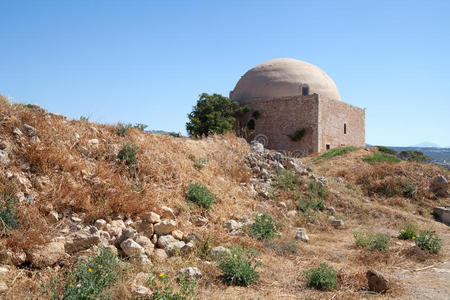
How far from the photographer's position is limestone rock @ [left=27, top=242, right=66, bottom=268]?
11.4 feet

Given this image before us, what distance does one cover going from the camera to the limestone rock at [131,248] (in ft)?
12.7

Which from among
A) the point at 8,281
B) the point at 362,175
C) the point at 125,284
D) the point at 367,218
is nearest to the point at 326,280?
the point at 125,284

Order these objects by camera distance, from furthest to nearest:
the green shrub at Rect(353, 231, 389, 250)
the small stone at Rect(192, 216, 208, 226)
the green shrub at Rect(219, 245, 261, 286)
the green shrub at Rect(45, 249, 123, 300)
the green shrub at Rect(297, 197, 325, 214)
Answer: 1. the green shrub at Rect(297, 197, 325, 214)
2. the small stone at Rect(192, 216, 208, 226)
3. the green shrub at Rect(353, 231, 389, 250)
4. the green shrub at Rect(219, 245, 261, 286)
5. the green shrub at Rect(45, 249, 123, 300)

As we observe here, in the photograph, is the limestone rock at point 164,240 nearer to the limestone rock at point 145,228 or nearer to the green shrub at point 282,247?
the limestone rock at point 145,228

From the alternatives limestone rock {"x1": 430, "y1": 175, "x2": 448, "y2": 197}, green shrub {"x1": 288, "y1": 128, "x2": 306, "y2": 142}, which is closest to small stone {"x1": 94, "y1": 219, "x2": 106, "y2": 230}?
limestone rock {"x1": 430, "y1": 175, "x2": 448, "y2": 197}

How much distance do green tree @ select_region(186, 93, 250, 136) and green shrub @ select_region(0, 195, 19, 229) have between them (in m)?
15.0

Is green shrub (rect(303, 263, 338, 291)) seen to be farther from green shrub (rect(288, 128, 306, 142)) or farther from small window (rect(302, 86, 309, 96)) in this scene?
small window (rect(302, 86, 309, 96))

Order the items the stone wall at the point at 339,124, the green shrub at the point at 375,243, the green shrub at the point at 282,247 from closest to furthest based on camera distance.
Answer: the green shrub at the point at 282,247 → the green shrub at the point at 375,243 → the stone wall at the point at 339,124

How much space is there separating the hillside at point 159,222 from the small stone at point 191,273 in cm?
3

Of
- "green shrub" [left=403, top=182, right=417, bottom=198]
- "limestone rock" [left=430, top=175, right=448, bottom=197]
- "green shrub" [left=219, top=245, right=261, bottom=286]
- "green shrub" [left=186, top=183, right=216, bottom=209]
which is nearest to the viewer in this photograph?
"green shrub" [left=219, top=245, right=261, bottom=286]

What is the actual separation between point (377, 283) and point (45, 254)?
3.69 metres

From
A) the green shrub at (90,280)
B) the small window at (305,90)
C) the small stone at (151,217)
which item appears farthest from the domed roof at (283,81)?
the green shrub at (90,280)

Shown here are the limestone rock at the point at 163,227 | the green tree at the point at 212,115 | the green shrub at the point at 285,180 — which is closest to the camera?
the limestone rock at the point at 163,227

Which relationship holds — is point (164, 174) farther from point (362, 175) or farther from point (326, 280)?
point (362, 175)
